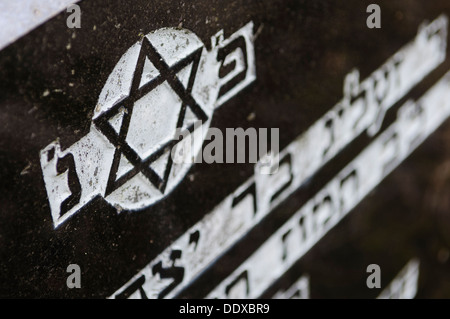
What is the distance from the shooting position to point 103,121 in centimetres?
63

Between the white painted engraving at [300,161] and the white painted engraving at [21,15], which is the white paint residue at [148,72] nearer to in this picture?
the white painted engraving at [21,15]

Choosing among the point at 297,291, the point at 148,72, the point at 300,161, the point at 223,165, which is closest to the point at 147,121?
the point at 148,72

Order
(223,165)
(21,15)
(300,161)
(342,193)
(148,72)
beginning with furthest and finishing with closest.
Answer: (342,193) → (300,161) → (223,165) → (148,72) → (21,15)

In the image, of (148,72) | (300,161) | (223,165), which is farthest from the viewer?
(300,161)

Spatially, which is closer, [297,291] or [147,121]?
[147,121]

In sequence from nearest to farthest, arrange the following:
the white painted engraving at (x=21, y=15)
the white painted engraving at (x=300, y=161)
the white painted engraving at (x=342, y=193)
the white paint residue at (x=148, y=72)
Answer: the white painted engraving at (x=21, y=15)
the white paint residue at (x=148, y=72)
the white painted engraving at (x=300, y=161)
the white painted engraving at (x=342, y=193)

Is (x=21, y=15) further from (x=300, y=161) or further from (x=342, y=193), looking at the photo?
(x=342, y=193)

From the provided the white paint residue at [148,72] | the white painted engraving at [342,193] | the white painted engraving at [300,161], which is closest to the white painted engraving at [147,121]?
the white paint residue at [148,72]

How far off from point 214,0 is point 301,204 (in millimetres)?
405

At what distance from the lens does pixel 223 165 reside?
83 centimetres

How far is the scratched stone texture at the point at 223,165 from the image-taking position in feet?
1.87

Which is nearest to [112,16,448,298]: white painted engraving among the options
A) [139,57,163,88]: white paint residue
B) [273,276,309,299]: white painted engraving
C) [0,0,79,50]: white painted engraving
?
[273,276,309,299]: white painted engraving
